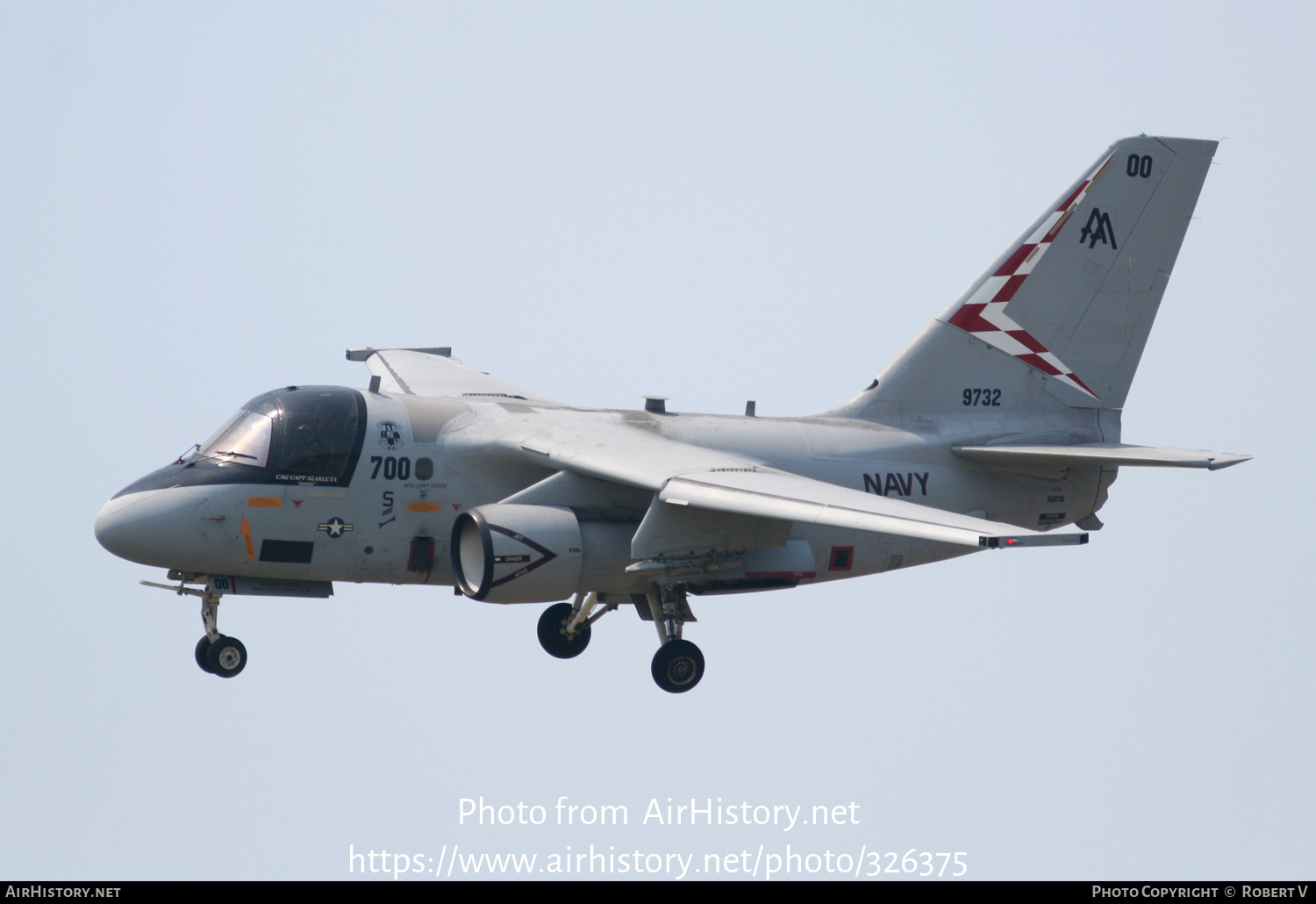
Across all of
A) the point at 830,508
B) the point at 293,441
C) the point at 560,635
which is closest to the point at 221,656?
the point at 293,441

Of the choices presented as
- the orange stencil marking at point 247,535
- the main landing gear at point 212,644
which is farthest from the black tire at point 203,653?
the orange stencil marking at point 247,535

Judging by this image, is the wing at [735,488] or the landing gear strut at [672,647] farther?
the landing gear strut at [672,647]

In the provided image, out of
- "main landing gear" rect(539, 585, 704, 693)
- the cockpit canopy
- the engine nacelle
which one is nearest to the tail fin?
"main landing gear" rect(539, 585, 704, 693)

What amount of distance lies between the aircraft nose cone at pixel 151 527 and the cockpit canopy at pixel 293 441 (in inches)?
24.3

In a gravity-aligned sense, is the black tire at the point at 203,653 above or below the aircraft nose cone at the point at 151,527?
below

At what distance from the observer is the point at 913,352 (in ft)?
72.4

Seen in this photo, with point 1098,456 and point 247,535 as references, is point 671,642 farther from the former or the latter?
point 1098,456

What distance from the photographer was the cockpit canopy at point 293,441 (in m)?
18.5

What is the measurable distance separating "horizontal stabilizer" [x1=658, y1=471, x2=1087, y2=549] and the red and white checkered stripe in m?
5.39

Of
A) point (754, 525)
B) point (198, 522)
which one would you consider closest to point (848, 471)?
point (754, 525)

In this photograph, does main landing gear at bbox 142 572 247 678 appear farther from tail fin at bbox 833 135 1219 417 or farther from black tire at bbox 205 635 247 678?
tail fin at bbox 833 135 1219 417

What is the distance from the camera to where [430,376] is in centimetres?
2402

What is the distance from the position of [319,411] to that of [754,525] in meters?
5.11

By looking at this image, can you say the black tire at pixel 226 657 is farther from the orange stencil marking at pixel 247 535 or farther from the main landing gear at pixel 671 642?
the main landing gear at pixel 671 642
